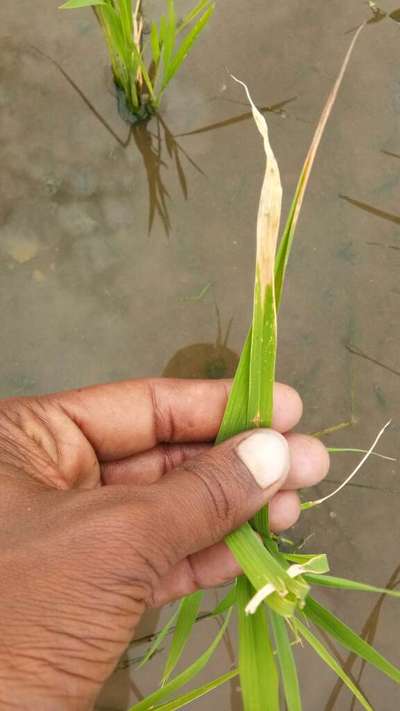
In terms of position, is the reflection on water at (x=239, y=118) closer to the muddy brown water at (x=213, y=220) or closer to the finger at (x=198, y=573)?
the muddy brown water at (x=213, y=220)

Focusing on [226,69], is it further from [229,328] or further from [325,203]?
[229,328]

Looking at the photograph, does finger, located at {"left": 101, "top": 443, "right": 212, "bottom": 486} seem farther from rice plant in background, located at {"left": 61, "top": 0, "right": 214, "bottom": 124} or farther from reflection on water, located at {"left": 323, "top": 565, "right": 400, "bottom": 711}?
rice plant in background, located at {"left": 61, "top": 0, "right": 214, "bottom": 124}

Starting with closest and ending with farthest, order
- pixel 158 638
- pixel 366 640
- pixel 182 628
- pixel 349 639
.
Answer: pixel 349 639, pixel 182 628, pixel 158 638, pixel 366 640

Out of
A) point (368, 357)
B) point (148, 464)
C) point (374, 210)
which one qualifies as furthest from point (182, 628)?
point (374, 210)

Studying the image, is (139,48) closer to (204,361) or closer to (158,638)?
(204,361)

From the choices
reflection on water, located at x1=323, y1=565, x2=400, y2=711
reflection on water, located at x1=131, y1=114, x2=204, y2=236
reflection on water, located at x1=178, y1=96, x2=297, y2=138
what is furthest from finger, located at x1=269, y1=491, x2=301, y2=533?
reflection on water, located at x1=178, y1=96, x2=297, y2=138

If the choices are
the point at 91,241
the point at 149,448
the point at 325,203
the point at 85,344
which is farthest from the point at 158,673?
the point at 325,203
